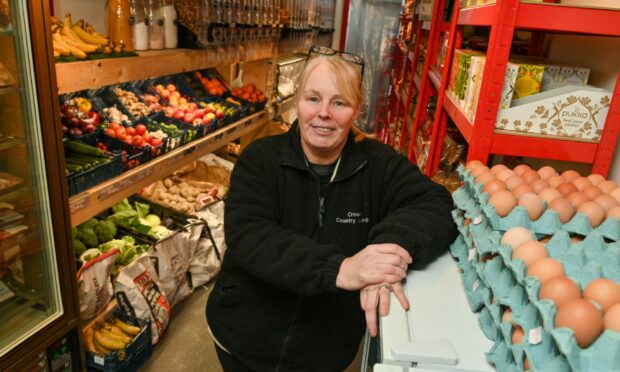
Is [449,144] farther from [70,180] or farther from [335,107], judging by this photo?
[70,180]

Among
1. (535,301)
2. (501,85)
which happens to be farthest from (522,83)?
(535,301)

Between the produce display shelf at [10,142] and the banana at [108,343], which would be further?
the banana at [108,343]

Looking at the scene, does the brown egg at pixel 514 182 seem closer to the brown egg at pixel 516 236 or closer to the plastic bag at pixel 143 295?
the brown egg at pixel 516 236

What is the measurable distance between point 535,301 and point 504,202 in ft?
1.25

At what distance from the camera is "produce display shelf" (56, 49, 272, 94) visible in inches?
79.6

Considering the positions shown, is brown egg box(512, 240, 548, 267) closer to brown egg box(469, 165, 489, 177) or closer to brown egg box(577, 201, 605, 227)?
brown egg box(577, 201, 605, 227)

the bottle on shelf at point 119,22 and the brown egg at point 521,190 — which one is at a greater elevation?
the bottle on shelf at point 119,22

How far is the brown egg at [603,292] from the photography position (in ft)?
2.50

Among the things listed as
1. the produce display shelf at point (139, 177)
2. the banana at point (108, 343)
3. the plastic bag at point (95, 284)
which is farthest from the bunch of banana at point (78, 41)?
the banana at point (108, 343)

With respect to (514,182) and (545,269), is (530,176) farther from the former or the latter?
(545,269)

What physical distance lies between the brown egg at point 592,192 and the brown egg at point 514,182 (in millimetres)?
150

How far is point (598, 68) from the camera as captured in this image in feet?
6.53

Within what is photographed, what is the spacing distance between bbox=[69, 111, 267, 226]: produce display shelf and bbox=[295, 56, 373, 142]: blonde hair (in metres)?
1.25

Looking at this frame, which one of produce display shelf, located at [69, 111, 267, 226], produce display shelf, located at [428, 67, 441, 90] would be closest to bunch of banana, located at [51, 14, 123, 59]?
produce display shelf, located at [69, 111, 267, 226]
